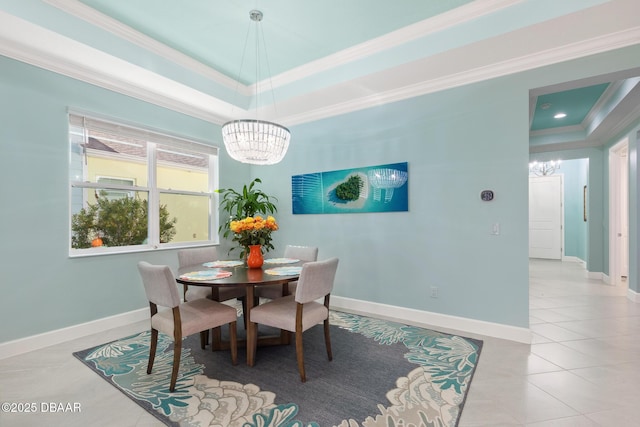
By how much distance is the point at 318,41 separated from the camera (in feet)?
9.84

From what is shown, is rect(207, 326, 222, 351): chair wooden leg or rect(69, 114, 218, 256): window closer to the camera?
rect(207, 326, 222, 351): chair wooden leg

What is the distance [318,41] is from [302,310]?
8.50 ft

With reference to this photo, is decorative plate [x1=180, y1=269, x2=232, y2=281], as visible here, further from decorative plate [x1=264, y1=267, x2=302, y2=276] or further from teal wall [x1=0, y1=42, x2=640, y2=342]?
teal wall [x1=0, y1=42, x2=640, y2=342]

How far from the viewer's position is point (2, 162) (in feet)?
8.38

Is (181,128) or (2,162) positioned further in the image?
(181,128)

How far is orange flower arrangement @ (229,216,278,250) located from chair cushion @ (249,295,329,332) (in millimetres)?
610

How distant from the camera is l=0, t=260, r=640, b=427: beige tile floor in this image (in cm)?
175

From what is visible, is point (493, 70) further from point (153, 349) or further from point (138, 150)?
point (138, 150)

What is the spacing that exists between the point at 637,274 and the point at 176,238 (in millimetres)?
6226

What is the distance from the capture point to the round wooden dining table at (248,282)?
2.22 metres

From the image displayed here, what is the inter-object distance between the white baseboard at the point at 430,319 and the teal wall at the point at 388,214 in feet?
0.23

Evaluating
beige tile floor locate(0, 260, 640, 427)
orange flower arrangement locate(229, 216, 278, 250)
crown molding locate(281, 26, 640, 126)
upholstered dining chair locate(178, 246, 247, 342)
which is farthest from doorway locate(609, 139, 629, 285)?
upholstered dining chair locate(178, 246, 247, 342)

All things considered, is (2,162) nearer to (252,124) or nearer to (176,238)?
(176,238)

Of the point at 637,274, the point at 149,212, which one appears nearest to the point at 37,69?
the point at 149,212
